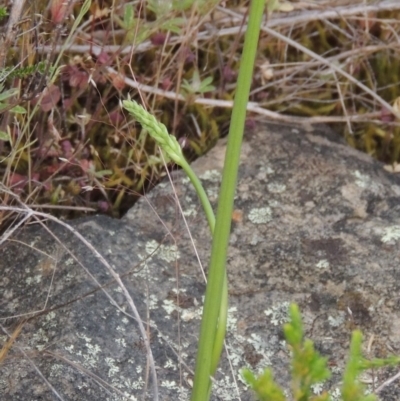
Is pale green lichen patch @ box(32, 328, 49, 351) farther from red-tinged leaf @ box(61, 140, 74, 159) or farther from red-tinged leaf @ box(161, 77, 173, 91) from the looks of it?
red-tinged leaf @ box(161, 77, 173, 91)

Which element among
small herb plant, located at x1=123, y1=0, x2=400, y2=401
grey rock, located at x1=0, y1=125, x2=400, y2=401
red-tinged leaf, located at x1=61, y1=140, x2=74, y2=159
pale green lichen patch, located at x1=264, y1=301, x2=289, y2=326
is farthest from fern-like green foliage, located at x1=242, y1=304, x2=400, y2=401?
red-tinged leaf, located at x1=61, y1=140, x2=74, y2=159

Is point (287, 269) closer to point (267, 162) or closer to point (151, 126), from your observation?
point (267, 162)

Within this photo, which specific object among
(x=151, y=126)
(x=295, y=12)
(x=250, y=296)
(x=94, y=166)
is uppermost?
(x=151, y=126)

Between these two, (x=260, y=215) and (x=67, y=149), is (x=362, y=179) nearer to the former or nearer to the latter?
(x=260, y=215)

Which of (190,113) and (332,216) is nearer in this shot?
(332,216)

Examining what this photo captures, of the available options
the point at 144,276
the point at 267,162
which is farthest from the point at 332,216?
the point at 144,276

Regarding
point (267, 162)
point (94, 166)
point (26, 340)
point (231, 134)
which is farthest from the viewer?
point (267, 162)

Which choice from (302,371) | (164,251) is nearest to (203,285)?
(164,251)
